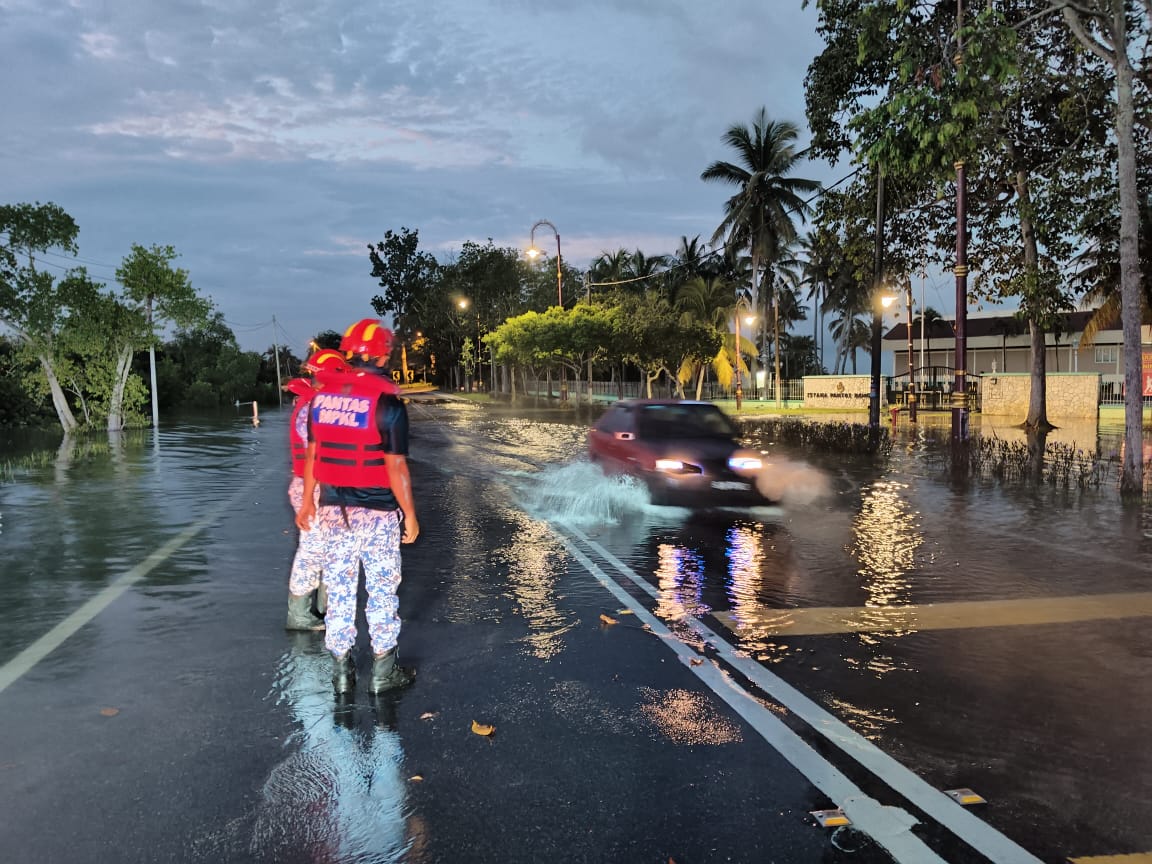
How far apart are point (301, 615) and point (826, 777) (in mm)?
3610

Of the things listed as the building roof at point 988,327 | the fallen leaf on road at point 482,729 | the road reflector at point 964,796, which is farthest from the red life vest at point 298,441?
the building roof at point 988,327

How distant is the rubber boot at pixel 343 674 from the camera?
15.5 ft

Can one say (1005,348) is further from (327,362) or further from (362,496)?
(362,496)

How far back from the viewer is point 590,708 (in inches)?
181

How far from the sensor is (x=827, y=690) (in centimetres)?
486

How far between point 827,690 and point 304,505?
2990 millimetres

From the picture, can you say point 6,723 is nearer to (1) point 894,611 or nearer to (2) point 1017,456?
→ (1) point 894,611

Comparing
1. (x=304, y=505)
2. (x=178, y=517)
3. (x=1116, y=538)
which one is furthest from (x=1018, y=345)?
(x=304, y=505)

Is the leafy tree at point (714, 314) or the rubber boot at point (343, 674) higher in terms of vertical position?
the leafy tree at point (714, 314)

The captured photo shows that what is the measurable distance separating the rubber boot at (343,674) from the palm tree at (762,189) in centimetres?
4619

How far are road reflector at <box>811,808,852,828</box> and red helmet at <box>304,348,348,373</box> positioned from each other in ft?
10.2

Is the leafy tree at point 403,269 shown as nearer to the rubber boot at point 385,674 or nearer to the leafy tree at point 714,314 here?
the leafy tree at point 714,314

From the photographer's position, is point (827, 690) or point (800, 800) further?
point (827, 690)

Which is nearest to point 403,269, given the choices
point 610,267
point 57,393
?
point 610,267
